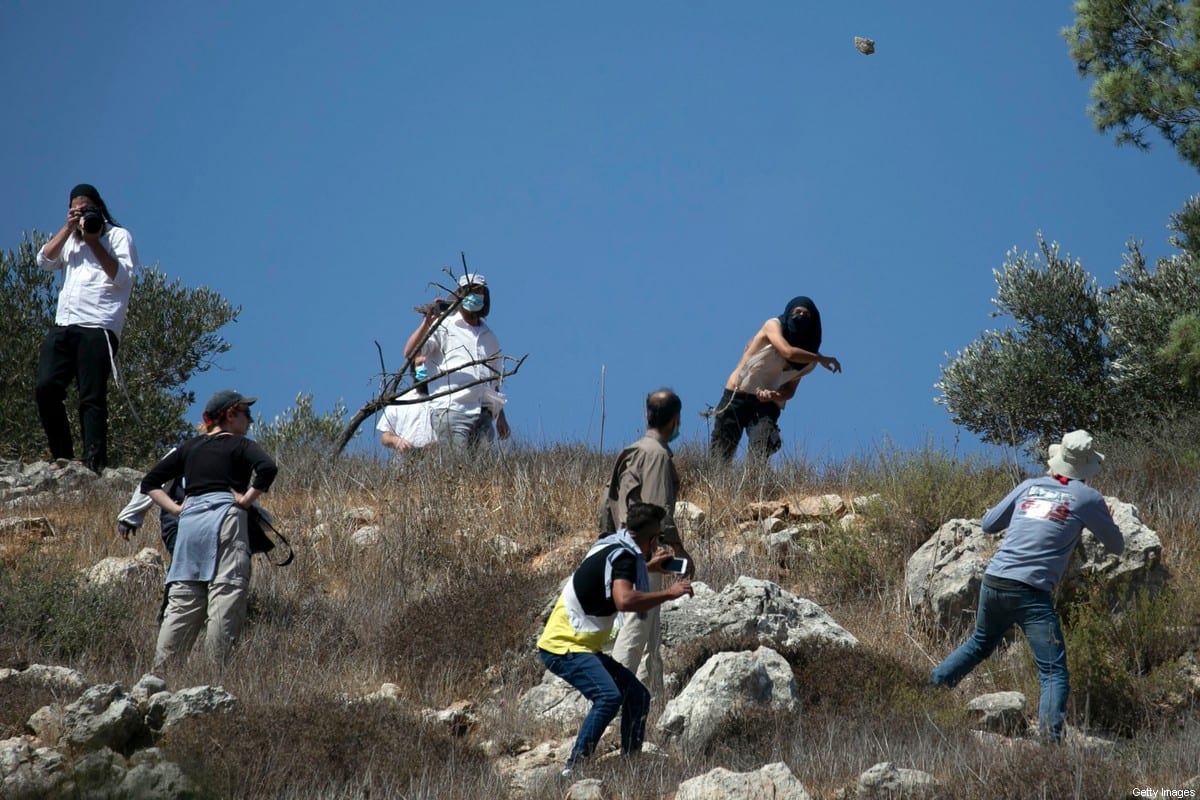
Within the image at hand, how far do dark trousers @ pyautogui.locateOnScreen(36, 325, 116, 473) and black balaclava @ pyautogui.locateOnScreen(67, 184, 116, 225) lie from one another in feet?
3.26

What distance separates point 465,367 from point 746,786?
662 centimetres

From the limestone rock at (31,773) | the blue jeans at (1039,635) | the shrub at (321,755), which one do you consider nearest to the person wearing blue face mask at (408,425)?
the shrub at (321,755)

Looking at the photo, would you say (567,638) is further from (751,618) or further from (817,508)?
(817,508)

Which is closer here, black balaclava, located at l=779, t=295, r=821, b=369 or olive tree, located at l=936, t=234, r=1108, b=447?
black balaclava, located at l=779, t=295, r=821, b=369

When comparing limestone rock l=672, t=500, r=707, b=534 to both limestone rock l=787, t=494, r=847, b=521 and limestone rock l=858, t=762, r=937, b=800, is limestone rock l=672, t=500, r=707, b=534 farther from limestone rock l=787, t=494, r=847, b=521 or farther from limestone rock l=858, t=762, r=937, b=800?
limestone rock l=858, t=762, r=937, b=800

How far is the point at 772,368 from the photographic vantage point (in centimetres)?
1160

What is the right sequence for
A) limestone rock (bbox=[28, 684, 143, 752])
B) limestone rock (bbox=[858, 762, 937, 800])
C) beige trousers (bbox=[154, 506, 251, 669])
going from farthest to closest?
1. beige trousers (bbox=[154, 506, 251, 669])
2. limestone rock (bbox=[28, 684, 143, 752])
3. limestone rock (bbox=[858, 762, 937, 800])

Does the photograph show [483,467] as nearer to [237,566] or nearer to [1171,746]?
[237,566]

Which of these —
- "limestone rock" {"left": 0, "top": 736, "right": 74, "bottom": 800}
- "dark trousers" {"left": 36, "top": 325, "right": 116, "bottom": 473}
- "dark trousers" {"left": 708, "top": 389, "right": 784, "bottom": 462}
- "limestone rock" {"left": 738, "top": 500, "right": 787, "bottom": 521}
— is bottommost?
"limestone rock" {"left": 0, "top": 736, "right": 74, "bottom": 800}

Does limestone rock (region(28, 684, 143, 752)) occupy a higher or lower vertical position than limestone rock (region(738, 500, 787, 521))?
lower

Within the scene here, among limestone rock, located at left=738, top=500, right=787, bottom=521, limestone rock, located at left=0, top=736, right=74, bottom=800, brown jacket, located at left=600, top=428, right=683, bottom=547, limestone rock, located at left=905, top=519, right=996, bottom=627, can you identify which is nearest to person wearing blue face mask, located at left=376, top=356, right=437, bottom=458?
limestone rock, located at left=738, top=500, right=787, bottom=521

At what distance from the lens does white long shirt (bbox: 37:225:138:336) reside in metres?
11.9

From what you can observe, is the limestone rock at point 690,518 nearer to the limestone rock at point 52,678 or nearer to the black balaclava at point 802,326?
the black balaclava at point 802,326

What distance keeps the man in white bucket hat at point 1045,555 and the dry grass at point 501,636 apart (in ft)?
1.73
